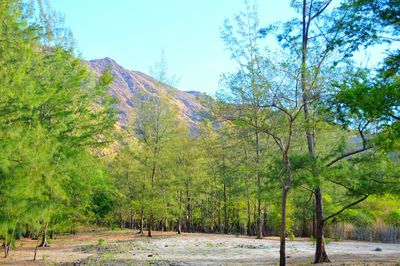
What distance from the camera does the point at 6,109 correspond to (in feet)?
33.1

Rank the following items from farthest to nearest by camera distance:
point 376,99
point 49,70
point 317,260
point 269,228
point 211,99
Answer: point 269,228 < point 211,99 < point 49,70 < point 317,260 < point 376,99

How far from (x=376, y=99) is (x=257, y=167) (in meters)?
20.0

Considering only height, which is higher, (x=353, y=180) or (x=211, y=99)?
(x=211, y=99)

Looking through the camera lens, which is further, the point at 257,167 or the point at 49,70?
the point at 257,167

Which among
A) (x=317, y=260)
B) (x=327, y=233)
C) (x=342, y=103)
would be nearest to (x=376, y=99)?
(x=342, y=103)

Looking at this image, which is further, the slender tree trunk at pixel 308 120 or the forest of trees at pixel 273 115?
the slender tree trunk at pixel 308 120

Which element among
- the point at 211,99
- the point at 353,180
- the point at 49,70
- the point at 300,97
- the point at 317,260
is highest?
the point at 211,99

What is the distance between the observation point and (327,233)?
30.6 meters

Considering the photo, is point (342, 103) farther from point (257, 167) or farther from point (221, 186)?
point (221, 186)

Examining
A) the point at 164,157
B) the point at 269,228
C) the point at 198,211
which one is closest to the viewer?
the point at 164,157

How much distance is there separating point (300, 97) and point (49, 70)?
9.19 meters

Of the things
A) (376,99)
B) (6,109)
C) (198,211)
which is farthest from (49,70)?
(198,211)

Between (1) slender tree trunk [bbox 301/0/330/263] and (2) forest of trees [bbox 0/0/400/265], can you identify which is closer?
(2) forest of trees [bbox 0/0/400/265]

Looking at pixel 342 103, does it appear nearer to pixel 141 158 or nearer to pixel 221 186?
pixel 141 158
